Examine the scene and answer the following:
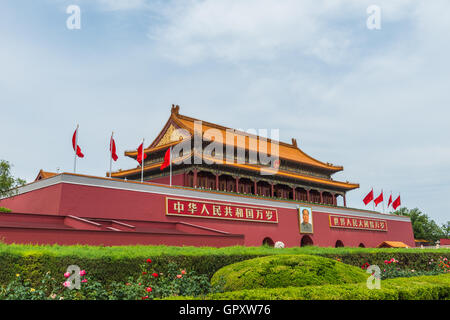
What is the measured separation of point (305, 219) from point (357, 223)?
24.4 ft

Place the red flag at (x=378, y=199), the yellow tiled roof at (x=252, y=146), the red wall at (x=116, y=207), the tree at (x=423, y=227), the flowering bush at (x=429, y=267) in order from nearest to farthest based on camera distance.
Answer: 1. the flowering bush at (x=429, y=267)
2. the red wall at (x=116, y=207)
3. the yellow tiled roof at (x=252, y=146)
4. the red flag at (x=378, y=199)
5. the tree at (x=423, y=227)

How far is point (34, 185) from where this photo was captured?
60.8ft

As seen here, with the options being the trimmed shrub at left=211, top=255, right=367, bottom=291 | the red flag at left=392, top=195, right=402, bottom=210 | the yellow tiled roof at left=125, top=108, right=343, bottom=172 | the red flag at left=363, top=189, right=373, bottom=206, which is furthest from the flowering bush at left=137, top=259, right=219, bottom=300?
the red flag at left=392, top=195, right=402, bottom=210

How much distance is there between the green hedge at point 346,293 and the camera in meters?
5.36

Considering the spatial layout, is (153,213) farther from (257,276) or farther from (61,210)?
(257,276)

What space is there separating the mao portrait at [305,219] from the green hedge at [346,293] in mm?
21113

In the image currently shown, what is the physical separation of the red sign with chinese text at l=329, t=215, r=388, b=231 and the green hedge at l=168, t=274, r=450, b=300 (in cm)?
2469

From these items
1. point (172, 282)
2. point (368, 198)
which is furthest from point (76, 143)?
point (368, 198)

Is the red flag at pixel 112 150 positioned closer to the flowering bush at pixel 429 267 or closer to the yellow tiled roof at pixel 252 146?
the yellow tiled roof at pixel 252 146

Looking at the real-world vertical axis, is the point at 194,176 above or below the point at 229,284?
above

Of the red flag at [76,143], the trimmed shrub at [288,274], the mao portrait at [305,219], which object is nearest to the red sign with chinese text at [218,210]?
the mao portrait at [305,219]

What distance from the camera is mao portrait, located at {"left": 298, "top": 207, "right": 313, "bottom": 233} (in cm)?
2838
